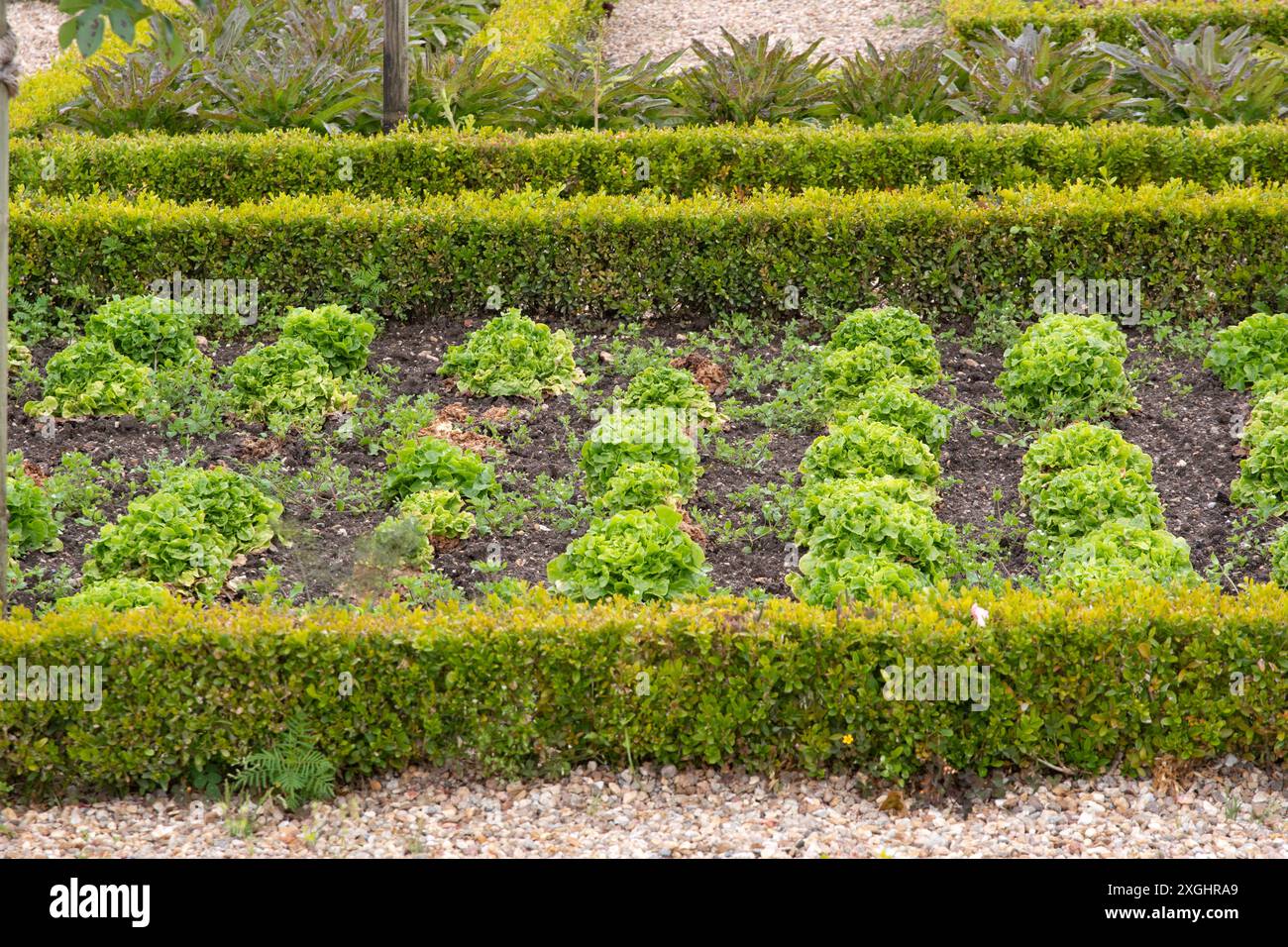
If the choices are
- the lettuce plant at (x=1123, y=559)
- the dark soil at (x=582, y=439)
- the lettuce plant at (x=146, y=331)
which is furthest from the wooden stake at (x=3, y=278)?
the lettuce plant at (x=1123, y=559)

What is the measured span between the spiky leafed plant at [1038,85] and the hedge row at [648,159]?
2.44 ft

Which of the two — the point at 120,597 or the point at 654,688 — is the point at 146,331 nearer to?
the point at 120,597

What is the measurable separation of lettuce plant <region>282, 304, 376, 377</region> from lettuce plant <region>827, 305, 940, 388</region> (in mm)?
2407

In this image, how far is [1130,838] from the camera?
452 centimetres

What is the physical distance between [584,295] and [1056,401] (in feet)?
8.59

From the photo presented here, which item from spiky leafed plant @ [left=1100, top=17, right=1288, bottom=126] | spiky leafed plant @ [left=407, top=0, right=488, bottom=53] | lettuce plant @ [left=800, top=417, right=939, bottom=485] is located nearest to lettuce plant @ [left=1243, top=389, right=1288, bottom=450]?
lettuce plant @ [left=800, top=417, right=939, bottom=485]

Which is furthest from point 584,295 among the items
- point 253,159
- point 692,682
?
point 692,682

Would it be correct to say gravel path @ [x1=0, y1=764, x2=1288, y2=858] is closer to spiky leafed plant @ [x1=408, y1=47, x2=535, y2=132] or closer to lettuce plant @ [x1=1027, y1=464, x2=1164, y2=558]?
lettuce plant @ [x1=1027, y1=464, x2=1164, y2=558]

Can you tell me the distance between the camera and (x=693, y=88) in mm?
10086

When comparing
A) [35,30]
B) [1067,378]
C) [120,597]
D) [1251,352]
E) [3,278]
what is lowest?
[120,597]

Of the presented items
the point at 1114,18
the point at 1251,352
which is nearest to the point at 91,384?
the point at 1251,352

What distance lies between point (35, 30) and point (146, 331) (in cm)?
928

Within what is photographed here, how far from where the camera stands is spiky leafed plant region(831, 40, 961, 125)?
32.5ft

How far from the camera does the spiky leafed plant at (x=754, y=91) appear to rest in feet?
32.7
